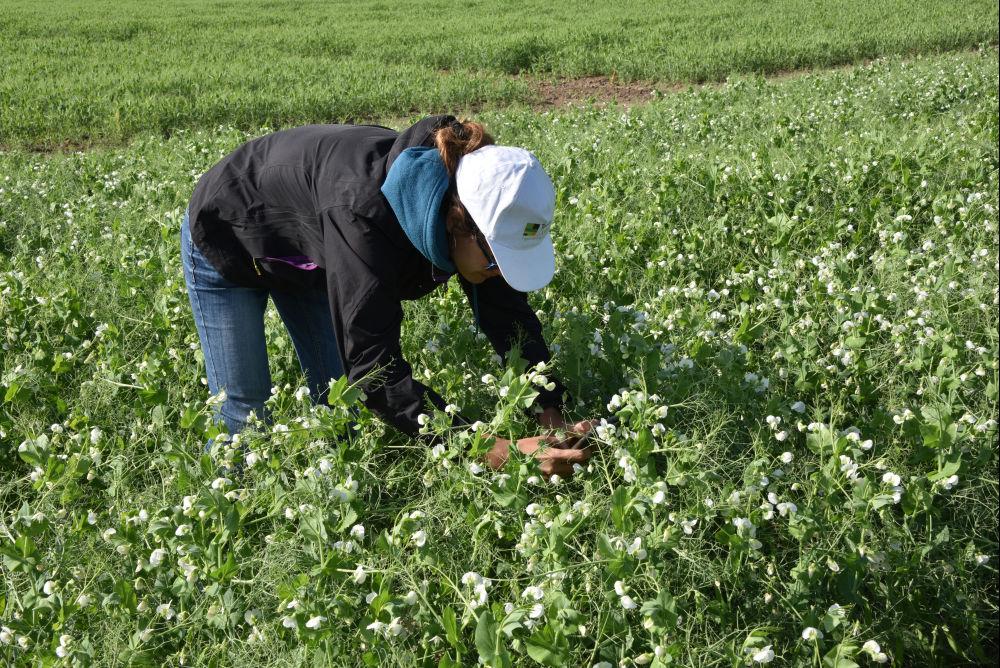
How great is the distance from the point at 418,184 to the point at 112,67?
14123mm

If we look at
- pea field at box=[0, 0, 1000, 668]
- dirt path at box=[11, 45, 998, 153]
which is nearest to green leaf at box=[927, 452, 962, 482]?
pea field at box=[0, 0, 1000, 668]

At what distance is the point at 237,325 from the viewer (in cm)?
300

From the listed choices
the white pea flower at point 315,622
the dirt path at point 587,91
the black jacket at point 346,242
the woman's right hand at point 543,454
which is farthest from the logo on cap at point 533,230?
the dirt path at point 587,91

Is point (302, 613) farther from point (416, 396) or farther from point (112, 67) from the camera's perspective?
point (112, 67)

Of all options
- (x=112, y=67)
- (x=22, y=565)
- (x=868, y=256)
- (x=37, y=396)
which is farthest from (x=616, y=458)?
(x=112, y=67)

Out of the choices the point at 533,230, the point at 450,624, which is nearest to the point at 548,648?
the point at 450,624

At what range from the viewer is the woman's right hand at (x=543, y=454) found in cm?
251

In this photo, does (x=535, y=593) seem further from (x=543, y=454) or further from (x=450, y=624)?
(x=543, y=454)

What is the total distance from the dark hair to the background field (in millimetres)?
A: 9693

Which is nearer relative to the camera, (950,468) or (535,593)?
(535,593)

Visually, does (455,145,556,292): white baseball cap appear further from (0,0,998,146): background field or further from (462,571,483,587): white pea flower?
(0,0,998,146): background field

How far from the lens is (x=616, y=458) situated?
2.54 m

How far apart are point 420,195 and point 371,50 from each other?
15.1 m

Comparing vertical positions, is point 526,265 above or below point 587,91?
above
